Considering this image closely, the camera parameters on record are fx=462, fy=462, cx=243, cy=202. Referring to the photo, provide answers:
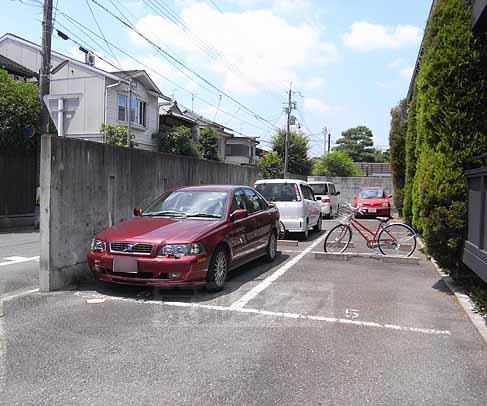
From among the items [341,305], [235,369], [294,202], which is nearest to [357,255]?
[294,202]

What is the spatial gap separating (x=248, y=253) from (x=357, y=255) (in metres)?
2.91

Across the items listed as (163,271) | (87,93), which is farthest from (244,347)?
(87,93)

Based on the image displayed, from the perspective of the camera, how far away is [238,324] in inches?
201

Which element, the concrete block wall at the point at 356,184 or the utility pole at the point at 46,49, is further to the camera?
the concrete block wall at the point at 356,184

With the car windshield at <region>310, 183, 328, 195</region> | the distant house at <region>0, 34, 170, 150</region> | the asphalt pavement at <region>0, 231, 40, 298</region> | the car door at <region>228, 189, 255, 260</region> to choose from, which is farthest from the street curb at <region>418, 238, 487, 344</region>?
the distant house at <region>0, 34, 170, 150</region>

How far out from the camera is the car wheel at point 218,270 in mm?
6320

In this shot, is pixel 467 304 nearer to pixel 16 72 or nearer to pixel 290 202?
pixel 290 202

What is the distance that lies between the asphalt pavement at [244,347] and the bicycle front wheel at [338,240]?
2.86m

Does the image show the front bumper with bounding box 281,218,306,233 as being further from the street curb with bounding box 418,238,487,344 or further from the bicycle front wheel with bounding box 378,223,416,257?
the street curb with bounding box 418,238,487,344

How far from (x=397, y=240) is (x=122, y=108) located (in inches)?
834

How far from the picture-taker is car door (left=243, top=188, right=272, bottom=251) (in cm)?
803

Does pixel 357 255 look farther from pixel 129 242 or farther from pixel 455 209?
pixel 129 242

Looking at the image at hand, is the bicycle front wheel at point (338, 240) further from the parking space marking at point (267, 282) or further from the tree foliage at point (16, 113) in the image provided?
the tree foliage at point (16, 113)

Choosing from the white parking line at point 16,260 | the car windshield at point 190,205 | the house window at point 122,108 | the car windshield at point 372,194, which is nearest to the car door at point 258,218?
the car windshield at point 190,205
